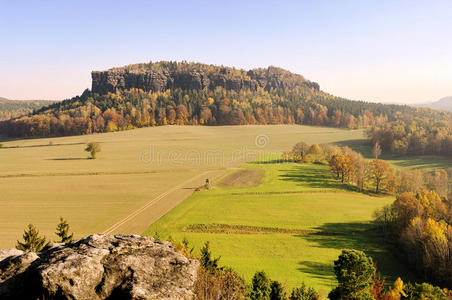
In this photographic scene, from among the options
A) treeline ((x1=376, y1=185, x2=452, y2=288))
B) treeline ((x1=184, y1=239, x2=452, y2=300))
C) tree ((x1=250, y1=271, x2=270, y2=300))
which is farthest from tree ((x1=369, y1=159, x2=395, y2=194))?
tree ((x1=250, y1=271, x2=270, y2=300))

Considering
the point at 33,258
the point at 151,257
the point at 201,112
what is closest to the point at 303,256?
the point at 151,257

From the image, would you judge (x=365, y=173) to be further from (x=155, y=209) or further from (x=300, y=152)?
(x=155, y=209)

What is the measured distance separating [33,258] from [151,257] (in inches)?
194

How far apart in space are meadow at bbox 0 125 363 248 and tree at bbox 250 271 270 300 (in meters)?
27.8

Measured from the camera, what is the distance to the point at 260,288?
63.3 feet

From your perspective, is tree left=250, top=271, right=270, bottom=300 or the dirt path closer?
tree left=250, top=271, right=270, bottom=300

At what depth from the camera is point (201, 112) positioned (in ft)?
608

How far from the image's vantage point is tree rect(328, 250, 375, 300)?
2122cm

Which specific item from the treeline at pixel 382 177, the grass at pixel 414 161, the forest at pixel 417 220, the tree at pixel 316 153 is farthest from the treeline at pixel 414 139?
the forest at pixel 417 220

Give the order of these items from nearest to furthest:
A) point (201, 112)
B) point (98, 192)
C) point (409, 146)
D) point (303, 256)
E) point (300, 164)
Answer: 1. point (303, 256)
2. point (98, 192)
3. point (300, 164)
4. point (409, 146)
5. point (201, 112)

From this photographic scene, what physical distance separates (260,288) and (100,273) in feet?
43.3

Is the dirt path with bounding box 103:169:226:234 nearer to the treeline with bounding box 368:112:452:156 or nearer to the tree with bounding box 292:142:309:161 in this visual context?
the tree with bounding box 292:142:309:161

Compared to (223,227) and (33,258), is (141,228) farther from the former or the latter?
(33,258)

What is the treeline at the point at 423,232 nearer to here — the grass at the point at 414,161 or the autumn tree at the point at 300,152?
the autumn tree at the point at 300,152
